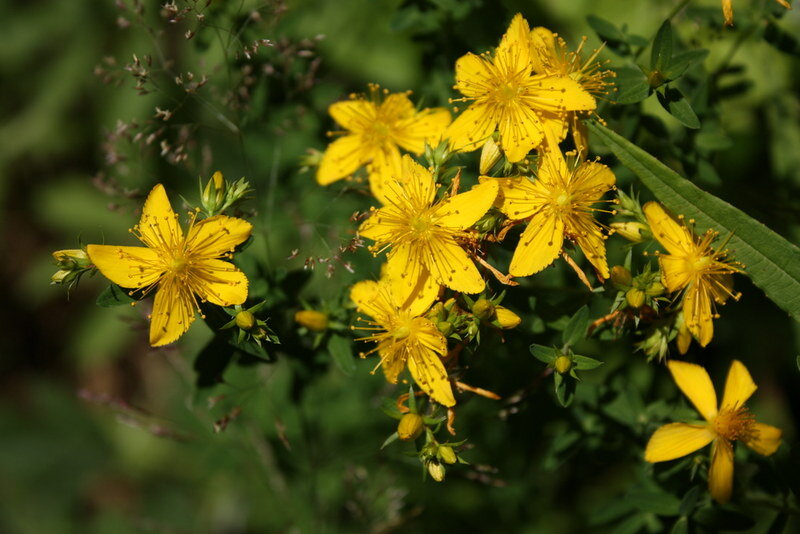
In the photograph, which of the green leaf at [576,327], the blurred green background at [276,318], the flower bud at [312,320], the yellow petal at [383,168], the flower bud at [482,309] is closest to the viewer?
the flower bud at [482,309]

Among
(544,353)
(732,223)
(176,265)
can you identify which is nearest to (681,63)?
(732,223)

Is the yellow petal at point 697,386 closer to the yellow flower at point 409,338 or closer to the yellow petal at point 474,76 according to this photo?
the yellow flower at point 409,338

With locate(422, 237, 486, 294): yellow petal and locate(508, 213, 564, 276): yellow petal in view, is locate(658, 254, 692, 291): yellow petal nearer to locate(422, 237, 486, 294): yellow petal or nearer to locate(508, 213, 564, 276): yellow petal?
locate(508, 213, 564, 276): yellow petal

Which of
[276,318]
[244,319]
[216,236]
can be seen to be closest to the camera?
[244,319]

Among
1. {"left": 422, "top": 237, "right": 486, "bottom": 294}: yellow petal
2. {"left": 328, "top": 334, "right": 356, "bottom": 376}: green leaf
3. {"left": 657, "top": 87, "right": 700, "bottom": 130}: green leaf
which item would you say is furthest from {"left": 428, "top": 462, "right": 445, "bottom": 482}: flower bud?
{"left": 657, "top": 87, "right": 700, "bottom": 130}: green leaf

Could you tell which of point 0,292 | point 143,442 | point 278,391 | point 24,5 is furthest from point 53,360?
point 278,391

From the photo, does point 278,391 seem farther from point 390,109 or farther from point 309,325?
point 390,109

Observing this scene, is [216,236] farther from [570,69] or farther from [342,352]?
[570,69]

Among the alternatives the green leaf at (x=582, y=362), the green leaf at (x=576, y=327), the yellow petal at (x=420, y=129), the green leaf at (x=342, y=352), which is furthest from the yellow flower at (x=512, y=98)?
the green leaf at (x=342, y=352)
